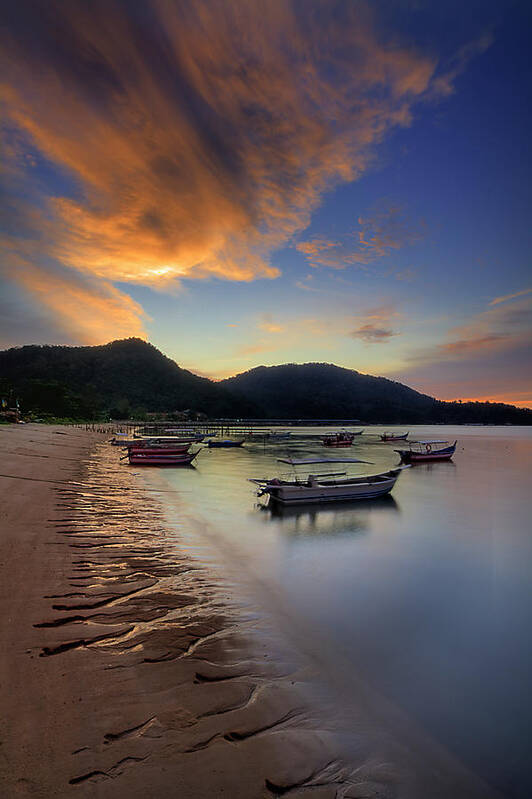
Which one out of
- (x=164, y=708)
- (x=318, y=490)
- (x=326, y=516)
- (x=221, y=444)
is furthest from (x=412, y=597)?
(x=221, y=444)

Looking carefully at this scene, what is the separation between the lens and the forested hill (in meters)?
108

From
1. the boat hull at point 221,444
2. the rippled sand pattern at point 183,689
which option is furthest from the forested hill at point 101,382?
the rippled sand pattern at point 183,689

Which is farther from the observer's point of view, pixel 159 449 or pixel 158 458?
pixel 159 449

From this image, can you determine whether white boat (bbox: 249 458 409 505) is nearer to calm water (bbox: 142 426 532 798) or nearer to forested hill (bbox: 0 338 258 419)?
calm water (bbox: 142 426 532 798)

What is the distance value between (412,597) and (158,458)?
33343 mm

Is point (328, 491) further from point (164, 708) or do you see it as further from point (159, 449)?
point (159, 449)

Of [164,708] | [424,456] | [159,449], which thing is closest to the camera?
[164,708]

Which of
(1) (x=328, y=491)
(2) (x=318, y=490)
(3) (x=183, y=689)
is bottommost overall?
(1) (x=328, y=491)

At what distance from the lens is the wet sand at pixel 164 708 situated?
396cm

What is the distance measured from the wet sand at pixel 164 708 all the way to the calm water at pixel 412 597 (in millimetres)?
922

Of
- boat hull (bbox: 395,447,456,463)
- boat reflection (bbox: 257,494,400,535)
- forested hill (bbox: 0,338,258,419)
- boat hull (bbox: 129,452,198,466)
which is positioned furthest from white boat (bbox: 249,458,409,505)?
forested hill (bbox: 0,338,258,419)

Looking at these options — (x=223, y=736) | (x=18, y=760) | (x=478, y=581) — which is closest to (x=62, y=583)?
(x=18, y=760)

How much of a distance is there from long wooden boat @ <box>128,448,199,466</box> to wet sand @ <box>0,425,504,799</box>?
29.8 meters

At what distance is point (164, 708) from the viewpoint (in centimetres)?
485
